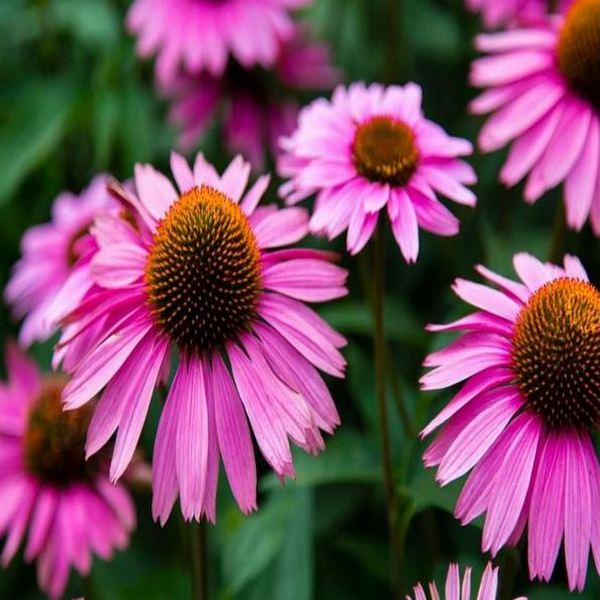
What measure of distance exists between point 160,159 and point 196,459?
1.29 m

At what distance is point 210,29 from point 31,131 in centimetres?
38

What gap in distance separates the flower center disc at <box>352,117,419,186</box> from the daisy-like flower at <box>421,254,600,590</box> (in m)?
0.15

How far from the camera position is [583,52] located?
47.5 inches

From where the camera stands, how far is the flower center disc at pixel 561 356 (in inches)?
33.2

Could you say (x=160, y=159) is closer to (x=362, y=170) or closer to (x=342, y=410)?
(x=342, y=410)

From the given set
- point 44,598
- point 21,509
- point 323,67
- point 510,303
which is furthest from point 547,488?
point 323,67

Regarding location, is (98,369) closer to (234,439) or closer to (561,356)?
(234,439)

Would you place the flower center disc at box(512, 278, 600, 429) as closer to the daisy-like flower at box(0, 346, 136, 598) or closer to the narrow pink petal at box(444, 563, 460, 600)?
the narrow pink petal at box(444, 563, 460, 600)

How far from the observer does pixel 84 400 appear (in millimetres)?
814

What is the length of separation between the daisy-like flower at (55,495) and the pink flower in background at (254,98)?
636 mm

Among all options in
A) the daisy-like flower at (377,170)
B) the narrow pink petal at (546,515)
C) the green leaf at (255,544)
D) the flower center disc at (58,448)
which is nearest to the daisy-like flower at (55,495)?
the flower center disc at (58,448)

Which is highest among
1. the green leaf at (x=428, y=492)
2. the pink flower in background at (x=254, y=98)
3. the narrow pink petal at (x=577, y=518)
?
the pink flower in background at (x=254, y=98)

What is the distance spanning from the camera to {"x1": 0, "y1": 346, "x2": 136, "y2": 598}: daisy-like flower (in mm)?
1173

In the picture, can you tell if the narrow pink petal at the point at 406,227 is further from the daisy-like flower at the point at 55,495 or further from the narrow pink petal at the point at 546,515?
the daisy-like flower at the point at 55,495
